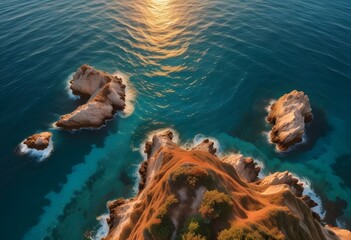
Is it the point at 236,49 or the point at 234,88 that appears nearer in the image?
the point at 234,88

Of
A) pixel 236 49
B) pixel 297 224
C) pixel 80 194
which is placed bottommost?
pixel 80 194

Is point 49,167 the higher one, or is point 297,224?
point 297,224

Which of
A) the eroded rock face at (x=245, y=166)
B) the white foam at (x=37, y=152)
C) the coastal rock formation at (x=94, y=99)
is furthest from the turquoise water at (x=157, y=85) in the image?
the eroded rock face at (x=245, y=166)

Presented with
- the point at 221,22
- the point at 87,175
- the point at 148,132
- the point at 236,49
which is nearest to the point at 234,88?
the point at 236,49

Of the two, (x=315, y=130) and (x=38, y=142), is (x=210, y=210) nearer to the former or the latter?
(x=315, y=130)

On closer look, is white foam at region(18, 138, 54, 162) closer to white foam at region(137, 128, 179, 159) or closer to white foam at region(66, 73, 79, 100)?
white foam at region(66, 73, 79, 100)

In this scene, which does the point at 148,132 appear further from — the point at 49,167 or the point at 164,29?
the point at 164,29

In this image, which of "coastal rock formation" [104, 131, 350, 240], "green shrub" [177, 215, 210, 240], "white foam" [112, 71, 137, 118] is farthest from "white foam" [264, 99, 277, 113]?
"green shrub" [177, 215, 210, 240]
